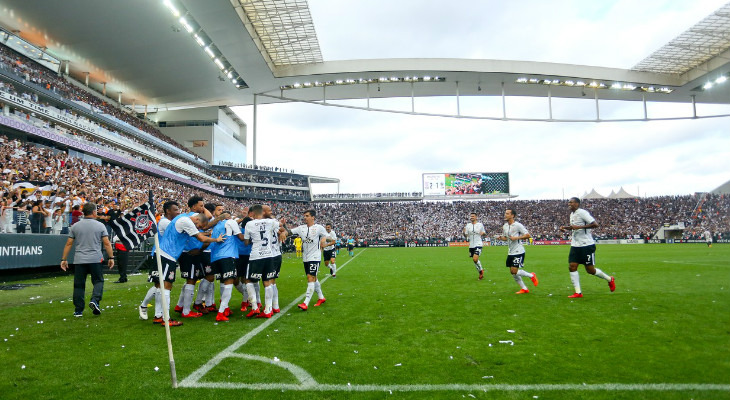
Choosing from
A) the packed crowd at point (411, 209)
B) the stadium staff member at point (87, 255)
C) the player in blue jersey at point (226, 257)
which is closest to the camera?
the player in blue jersey at point (226, 257)

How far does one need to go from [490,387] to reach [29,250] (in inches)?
601

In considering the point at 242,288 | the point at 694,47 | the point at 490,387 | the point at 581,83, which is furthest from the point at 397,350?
the point at 694,47

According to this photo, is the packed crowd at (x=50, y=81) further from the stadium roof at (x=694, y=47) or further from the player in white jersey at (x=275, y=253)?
the stadium roof at (x=694, y=47)

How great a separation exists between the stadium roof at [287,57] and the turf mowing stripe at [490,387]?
68.4 feet

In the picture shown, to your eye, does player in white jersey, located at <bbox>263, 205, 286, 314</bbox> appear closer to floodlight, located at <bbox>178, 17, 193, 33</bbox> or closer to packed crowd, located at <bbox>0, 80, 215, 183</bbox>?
floodlight, located at <bbox>178, 17, 193, 33</bbox>

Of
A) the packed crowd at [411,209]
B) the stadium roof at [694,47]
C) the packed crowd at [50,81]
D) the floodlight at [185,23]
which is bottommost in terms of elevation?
the packed crowd at [411,209]

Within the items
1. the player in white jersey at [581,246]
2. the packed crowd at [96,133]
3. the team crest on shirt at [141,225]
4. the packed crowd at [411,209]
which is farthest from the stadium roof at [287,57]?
the team crest on shirt at [141,225]

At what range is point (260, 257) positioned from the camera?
24.3 ft

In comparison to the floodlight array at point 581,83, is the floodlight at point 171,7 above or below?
above

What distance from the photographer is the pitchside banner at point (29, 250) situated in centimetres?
1228

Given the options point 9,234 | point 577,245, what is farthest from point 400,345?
point 9,234

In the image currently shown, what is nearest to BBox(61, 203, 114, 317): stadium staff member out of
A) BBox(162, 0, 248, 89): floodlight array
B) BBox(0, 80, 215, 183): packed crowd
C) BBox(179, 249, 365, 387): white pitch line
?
BBox(179, 249, 365, 387): white pitch line

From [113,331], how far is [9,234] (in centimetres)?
926

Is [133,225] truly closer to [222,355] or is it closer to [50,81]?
[222,355]
